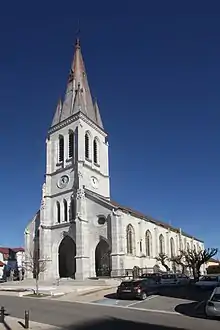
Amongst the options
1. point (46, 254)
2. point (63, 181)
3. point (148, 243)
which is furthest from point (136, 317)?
point (148, 243)

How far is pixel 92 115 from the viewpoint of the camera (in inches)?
2517

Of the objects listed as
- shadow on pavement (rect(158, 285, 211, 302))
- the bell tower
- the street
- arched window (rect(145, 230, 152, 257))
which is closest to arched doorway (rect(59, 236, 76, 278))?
the bell tower

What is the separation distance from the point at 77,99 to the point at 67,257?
85.1 feet

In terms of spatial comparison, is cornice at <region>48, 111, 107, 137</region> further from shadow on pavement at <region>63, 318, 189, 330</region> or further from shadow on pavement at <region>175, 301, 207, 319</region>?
shadow on pavement at <region>63, 318, 189, 330</region>

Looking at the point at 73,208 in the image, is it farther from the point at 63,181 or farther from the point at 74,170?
the point at 74,170

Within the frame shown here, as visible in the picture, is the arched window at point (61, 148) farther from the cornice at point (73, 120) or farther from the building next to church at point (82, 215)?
the cornice at point (73, 120)

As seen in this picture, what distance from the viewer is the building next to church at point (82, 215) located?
167 ft

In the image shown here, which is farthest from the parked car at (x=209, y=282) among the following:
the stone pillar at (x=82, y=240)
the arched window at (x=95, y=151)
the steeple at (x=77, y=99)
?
the steeple at (x=77, y=99)

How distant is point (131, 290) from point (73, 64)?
53539mm

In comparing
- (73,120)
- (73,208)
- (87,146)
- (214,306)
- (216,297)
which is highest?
(73,120)

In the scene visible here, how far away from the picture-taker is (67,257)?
189 feet

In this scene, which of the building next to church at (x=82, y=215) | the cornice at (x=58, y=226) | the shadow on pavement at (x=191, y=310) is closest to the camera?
the shadow on pavement at (x=191, y=310)

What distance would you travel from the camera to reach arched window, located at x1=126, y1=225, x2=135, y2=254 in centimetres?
5276

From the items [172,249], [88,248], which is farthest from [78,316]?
[172,249]
